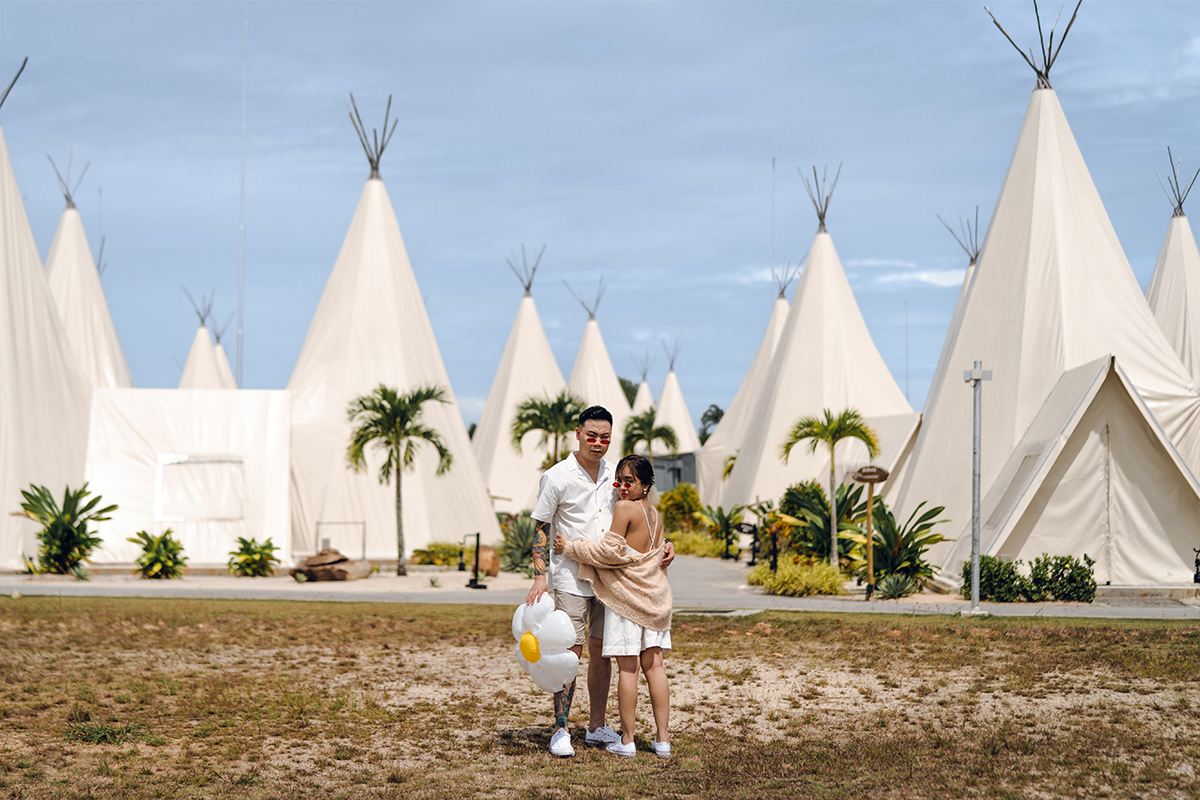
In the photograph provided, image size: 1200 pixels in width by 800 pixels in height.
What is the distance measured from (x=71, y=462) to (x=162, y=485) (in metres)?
2.19

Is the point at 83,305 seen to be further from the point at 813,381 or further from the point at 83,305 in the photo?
the point at 813,381

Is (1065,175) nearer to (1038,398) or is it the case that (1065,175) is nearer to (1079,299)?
(1079,299)

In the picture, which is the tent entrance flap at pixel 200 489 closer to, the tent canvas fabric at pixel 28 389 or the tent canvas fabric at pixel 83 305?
the tent canvas fabric at pixel 28 389

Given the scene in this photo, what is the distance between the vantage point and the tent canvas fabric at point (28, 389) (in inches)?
719

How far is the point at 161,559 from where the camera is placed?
Answer: 1641cm

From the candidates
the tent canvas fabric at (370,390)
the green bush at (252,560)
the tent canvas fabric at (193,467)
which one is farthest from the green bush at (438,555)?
the green bush at (252,560)

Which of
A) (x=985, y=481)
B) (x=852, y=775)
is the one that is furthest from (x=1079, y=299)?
(x=852, y=775)

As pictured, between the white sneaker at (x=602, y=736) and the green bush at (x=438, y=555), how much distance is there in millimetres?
14399

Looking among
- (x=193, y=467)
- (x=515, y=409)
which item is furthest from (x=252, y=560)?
(x=515, y=409)

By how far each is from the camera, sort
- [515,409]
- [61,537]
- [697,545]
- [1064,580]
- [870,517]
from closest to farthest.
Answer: [1064,580] < [870,517] < [61,537] < [697,545] < [515,409]

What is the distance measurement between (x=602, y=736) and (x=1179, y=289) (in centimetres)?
2817

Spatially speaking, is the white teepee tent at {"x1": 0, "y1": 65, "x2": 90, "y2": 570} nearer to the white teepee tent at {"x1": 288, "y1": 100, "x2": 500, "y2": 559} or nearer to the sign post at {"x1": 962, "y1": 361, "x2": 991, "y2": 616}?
the white teepee tent at {"x1": 288, "y1": 100, "x2": 500, "y2": 559}

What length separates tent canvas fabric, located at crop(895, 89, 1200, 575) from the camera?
1558cm

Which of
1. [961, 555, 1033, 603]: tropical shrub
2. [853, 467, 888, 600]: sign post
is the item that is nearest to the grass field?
[961, 555, 1033, 603]: tropical shrub
